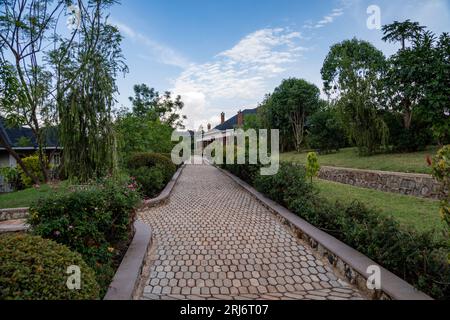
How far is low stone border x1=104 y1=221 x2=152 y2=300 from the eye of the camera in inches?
95.8

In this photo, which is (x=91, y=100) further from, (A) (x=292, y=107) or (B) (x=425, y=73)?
(A) (x=292, y=107)

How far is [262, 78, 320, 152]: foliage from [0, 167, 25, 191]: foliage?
22113 mm

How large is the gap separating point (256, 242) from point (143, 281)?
2178 millimetres

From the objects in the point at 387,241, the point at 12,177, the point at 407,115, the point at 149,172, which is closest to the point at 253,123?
the point at 407,115

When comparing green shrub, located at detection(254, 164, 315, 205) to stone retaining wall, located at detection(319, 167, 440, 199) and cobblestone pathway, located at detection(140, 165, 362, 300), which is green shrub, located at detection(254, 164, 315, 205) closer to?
cobblestone pathway, located at detection(140, 165, 362, 300)

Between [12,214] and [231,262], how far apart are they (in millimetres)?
6007

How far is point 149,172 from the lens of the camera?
8.09 meters

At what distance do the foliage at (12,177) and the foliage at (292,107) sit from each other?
22.1 meters

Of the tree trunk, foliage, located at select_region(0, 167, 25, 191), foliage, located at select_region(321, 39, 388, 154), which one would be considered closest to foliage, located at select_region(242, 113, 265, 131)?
foliage, located at select_region(321, 39, 388, 154)

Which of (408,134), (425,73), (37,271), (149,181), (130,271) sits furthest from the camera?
(408,134)

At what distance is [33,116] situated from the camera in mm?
6402

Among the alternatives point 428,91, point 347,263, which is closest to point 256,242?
point 347,263
